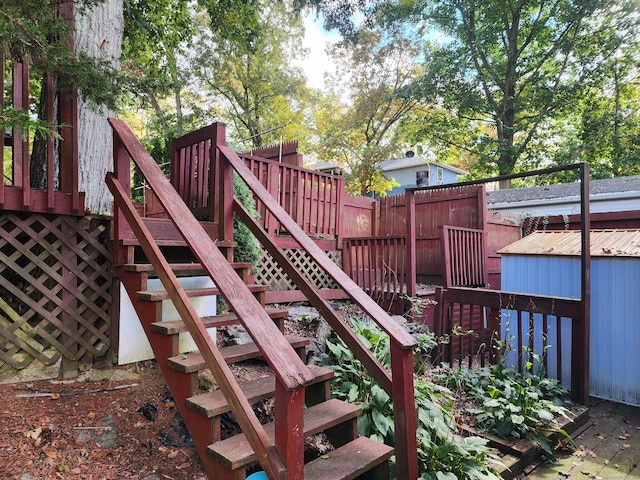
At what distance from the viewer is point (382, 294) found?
596 cm

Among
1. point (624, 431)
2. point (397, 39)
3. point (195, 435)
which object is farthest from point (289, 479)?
point (397, 39)

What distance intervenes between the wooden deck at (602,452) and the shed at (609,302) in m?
0.33

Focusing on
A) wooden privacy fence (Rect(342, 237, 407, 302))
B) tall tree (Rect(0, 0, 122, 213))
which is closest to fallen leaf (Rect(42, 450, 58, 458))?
tall tree (Rect(0, 0, 122, 213))

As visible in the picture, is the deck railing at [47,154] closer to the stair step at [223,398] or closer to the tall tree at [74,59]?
the tall tree at [74,59]

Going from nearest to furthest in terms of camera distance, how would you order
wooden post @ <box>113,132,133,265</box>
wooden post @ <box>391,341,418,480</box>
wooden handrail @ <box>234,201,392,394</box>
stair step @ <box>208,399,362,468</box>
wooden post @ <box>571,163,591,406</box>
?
stair step @ <box>208,399,362,468</box>
wooden post @ <box>391,341,418,480</box>
wooden handrail @ <box>234,201,392,394</box>
wooden post @ <box>113,132,133,265</box>
wooden post @ <box>571,163,591,406</box>

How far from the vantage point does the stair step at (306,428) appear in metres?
1.79

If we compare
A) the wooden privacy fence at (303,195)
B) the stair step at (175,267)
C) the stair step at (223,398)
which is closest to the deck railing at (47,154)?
the stair step at (175,267)

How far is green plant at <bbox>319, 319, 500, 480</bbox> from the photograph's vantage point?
220cm

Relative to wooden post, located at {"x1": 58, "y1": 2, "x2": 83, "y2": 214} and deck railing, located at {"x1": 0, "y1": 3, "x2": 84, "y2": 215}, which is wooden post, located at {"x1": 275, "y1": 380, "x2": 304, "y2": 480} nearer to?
deck railing, located at {"x1": 0, "y1": 3, "x2": 84, "y2": 215}

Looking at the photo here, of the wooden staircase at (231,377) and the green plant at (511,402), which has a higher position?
the wooden staircase at (231,377)

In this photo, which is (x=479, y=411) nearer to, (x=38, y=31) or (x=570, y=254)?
(x=570, y=254)

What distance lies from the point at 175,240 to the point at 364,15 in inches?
236

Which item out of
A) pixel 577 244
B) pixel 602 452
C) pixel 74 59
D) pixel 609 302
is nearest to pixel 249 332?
pixel 74 59

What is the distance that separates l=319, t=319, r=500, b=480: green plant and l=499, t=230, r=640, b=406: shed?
5.30 ft
